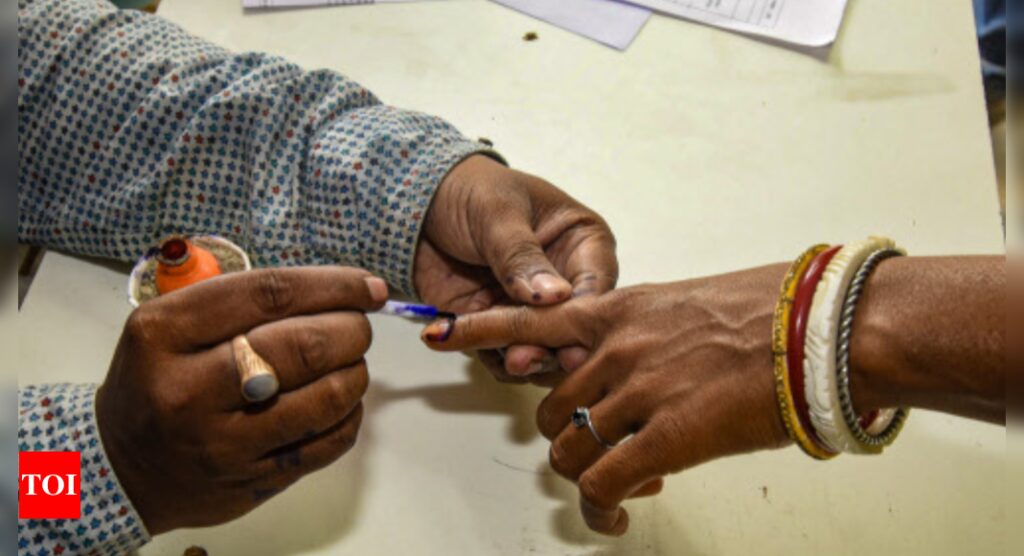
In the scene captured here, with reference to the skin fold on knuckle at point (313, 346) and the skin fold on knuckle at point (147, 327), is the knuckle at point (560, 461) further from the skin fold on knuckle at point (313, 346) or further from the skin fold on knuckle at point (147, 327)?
the skin fold on knuckle at point (147, 327)

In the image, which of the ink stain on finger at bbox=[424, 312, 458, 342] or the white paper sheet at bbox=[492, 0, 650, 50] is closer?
the ink stain on finger at bbox=[424, 312, 458, 342]

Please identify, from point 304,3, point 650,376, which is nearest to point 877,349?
point 650,376

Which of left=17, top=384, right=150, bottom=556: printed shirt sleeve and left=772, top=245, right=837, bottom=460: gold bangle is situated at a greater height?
left=772, top=245, right=837, bottom=460: gold bangle

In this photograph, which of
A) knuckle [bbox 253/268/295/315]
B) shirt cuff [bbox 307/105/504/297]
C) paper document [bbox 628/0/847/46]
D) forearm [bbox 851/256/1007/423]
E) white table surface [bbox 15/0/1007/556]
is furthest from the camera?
paper document [bbox 628/0/847/46]

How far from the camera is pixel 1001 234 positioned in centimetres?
91

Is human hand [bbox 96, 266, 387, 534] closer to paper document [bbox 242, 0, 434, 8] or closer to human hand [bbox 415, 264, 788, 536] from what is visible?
human hand [bbox 415, 264, 788, 536]

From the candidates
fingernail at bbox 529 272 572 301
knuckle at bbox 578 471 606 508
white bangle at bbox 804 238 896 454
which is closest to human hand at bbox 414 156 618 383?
fingernail at bbox 529 272 572 301

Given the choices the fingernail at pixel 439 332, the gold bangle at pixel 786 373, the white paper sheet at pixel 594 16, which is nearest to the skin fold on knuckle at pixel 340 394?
the fingernail at pixel 439 332

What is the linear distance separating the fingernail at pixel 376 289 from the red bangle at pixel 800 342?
351 millimetres

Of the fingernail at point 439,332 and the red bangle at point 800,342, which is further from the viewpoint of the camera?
the fingernail at point 439,332

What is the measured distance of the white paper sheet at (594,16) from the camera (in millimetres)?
1150

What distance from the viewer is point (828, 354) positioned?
580 millimetres

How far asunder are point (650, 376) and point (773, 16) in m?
0.70

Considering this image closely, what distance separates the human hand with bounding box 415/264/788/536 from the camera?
0.64 meters
